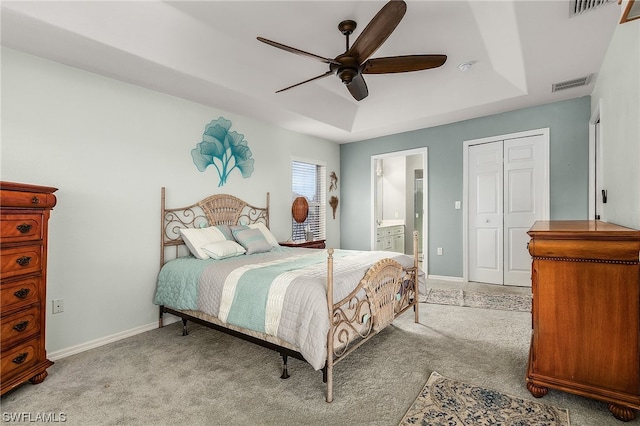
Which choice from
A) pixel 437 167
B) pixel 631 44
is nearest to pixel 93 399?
pixel 631 44

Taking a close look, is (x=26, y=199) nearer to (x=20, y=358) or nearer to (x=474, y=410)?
(x=20, y=358)

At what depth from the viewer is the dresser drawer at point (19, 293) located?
6.53 ft

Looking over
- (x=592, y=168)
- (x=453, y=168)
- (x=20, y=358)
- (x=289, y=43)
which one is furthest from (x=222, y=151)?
(x=592, y=168)

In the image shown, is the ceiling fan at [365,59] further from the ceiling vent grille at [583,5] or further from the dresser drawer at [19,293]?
the dresser drawer at [19,293]

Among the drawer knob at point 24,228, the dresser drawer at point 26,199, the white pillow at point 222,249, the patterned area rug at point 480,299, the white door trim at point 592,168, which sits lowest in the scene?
the patterned area rug at point 480,299

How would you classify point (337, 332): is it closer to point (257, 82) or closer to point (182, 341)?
point (182, 341)

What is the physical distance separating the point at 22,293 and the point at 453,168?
5231 millimetres

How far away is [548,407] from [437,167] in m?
3.90

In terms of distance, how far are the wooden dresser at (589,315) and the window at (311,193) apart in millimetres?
3843

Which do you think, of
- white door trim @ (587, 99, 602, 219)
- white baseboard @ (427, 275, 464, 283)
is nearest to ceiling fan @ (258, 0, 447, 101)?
white door trim @ (587, 99, 602, 219)

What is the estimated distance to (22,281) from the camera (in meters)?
2.10

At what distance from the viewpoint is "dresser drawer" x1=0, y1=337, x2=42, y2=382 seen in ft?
6.45

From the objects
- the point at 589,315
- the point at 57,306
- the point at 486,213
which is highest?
the point at 486,213

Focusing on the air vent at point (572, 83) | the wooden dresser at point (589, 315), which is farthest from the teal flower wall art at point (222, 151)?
the air vent at point (572, 83)
